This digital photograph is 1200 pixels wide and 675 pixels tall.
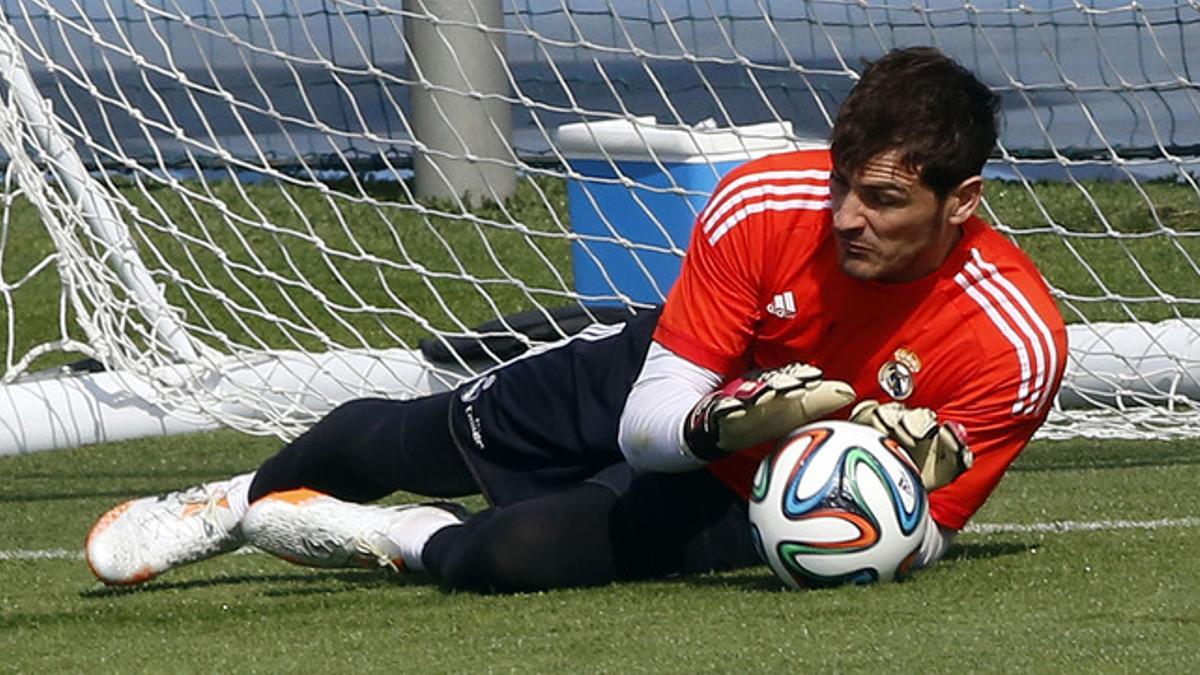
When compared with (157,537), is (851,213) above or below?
above

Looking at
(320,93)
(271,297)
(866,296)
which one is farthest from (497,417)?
(320,93)

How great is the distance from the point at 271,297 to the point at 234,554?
3.37m

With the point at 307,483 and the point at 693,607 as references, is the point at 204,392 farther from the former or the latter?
the point at 693,607

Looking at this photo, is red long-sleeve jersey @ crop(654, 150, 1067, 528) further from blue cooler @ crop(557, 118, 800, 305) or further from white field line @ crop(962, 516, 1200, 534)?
blue cooler @ crop(557, 118, 800, 305)

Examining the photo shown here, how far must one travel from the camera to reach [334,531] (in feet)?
13.8

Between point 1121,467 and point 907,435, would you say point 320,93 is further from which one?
point 907,435

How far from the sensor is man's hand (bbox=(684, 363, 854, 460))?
370 cm

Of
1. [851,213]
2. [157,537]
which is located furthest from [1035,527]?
[157,537]

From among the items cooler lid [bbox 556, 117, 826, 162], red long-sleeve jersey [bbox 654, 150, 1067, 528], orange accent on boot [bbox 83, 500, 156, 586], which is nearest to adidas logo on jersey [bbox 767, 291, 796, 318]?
red long-sleeve jersey [bbox 654, 150, 1067, 528]

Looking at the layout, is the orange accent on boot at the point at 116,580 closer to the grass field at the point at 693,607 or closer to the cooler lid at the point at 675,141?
the grass field at the point at 693,607

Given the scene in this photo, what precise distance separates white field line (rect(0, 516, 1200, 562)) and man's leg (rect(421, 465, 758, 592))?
791 millimetres

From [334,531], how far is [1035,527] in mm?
1526

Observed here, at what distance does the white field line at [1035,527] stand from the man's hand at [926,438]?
0.92 m

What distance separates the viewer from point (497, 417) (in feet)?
14.1
